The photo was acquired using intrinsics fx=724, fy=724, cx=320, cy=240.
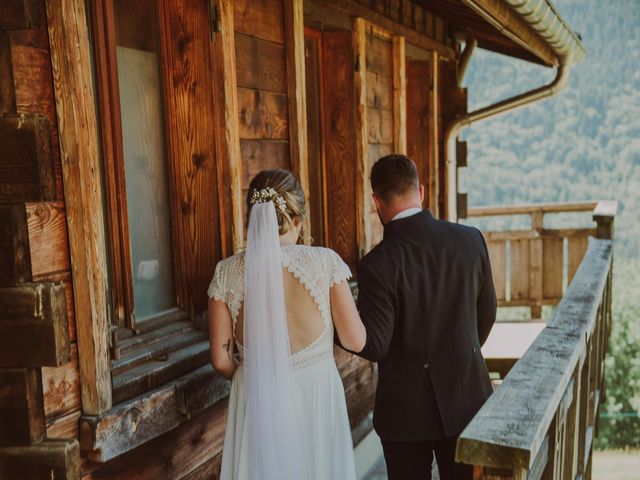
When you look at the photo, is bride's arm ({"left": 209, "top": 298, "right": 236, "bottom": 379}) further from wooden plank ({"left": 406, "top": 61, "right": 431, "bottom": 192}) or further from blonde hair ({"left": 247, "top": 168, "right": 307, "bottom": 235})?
wooden plank ({"left": 406, "top": 61, "right": 431, "bottom": 192})

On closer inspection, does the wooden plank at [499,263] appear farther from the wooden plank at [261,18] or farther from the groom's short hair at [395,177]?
the groom's short hair at [395,177]

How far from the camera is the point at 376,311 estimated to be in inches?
107

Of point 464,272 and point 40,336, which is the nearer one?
point 40,336

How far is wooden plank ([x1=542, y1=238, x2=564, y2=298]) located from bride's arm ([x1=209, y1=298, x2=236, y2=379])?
323 inches

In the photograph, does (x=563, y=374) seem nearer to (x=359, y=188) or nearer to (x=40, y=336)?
(x=40, y=336)

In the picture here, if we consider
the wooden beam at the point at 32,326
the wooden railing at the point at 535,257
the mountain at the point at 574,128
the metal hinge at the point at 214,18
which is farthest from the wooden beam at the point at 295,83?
the mountain at the point at 574,128

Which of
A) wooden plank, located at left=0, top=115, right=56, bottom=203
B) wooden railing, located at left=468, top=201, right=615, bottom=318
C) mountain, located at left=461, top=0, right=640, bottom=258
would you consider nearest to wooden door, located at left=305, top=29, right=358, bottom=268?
wooden plank, located at left=0, top=115, right=56, bottom=203

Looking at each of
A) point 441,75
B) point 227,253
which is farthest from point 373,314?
point 441,75

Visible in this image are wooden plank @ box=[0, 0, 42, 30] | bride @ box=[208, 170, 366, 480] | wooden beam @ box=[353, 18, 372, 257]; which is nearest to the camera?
wooden plank @ box=[0, 0, 42, 30]

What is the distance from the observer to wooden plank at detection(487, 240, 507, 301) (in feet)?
33.1

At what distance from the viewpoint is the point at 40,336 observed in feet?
6.73

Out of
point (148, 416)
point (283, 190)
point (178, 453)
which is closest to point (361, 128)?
point (283, 190)

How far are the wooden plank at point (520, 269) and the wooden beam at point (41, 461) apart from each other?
28.5ft

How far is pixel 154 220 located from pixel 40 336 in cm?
100
